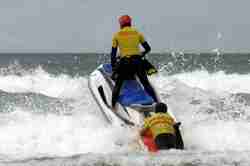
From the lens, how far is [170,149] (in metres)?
7.04

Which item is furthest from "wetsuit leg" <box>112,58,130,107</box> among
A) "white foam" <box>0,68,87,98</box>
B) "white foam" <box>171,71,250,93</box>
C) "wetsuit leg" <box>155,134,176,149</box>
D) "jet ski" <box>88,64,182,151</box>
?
"white foam" <box>171,71,250,93</box>

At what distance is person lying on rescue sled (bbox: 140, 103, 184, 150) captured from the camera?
7191mm

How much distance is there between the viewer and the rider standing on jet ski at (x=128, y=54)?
9141 millimetres

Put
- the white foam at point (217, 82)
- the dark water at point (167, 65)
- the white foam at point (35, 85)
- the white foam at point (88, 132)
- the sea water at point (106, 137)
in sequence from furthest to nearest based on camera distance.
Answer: the dark water at point (167, 65) → the white foam at point (217, 82) → the white foam at point (35, 85) → the white foam at point (88, 132) → the sea water at point (106, 137)

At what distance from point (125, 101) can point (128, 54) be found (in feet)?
2.65

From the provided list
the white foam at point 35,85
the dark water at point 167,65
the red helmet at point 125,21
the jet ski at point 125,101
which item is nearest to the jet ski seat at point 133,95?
the jet ski at point 125,101

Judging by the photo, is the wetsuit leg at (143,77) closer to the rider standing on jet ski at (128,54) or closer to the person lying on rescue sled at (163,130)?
the rider standing on jet ski at (128,54)

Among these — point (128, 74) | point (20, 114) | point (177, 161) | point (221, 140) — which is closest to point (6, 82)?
point (20, 114)

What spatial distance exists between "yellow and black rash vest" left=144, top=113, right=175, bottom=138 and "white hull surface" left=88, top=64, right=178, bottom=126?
96 centimetres

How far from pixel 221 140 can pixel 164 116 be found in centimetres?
155

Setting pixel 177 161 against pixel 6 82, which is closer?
pixel 177 161

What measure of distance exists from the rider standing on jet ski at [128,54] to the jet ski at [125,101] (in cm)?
19

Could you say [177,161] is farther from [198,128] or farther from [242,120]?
[242,120]

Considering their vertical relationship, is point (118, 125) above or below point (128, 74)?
below
